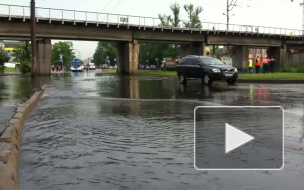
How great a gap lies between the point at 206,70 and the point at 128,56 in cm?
3424

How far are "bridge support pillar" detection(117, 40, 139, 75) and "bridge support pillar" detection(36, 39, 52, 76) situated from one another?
11672 mm

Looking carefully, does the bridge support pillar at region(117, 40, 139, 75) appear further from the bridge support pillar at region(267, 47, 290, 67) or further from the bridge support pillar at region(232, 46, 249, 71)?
the bridge support pillar at region(267, 47, 290, 67)

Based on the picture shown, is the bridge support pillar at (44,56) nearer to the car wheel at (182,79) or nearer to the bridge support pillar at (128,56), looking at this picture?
the bridge support pillar at (128,56)

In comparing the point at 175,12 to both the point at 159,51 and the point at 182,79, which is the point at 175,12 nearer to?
the point at 159,51

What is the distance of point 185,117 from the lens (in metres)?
9.27

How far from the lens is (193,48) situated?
6444 centimetres

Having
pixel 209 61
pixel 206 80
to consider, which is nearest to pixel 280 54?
pixel 209 61

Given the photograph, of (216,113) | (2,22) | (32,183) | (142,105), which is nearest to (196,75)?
(142,105)

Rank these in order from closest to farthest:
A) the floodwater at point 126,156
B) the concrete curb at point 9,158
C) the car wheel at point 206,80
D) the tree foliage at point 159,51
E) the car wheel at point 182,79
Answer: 1. the concrete curb at point 9,158
2. the floodwater at point 126,156
3. the car wheel at point 206,80
4. the car wheel at point 182,79
5. the tree foliage at point 159,51

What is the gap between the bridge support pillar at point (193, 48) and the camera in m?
62.1

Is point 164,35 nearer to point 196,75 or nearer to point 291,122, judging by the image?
point 196,75

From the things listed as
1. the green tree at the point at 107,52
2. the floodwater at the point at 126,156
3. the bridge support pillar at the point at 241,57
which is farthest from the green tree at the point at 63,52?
the floodwater at the point at 126,156
